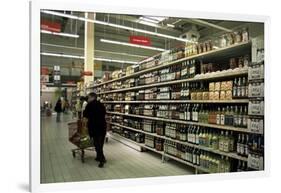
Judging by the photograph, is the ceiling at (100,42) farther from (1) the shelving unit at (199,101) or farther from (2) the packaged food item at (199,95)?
(2) the packaged food item at (199,95)

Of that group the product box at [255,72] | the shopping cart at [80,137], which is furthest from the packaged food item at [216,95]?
the shopping cart at [80,137]

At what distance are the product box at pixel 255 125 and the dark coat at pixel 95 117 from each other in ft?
7.90

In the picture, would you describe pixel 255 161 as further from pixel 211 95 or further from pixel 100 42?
pixel 100 42

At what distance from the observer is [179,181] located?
394 centimetres

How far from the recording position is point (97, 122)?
4703 millimetres

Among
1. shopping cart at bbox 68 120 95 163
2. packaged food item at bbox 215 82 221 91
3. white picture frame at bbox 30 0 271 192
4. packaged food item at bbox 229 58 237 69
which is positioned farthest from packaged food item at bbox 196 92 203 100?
shopping cart at bbox 68 120 95 163

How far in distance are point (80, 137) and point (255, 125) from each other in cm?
299

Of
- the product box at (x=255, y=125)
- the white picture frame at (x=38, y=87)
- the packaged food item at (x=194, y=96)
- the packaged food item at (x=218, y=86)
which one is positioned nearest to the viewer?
the white picture frame at (x=38, y=87)

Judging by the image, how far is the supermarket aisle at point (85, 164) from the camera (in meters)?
3.96

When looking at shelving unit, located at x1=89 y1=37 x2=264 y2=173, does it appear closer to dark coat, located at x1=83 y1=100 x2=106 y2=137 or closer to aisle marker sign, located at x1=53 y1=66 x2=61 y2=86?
dark coat, located at x1=83 y1=100 x2=106 y2=137

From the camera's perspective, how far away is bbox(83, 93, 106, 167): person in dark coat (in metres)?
4.54

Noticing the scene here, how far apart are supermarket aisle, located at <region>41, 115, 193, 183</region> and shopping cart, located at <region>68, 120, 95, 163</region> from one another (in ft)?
0.34

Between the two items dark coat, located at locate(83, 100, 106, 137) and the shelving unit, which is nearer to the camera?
the shelving unit
